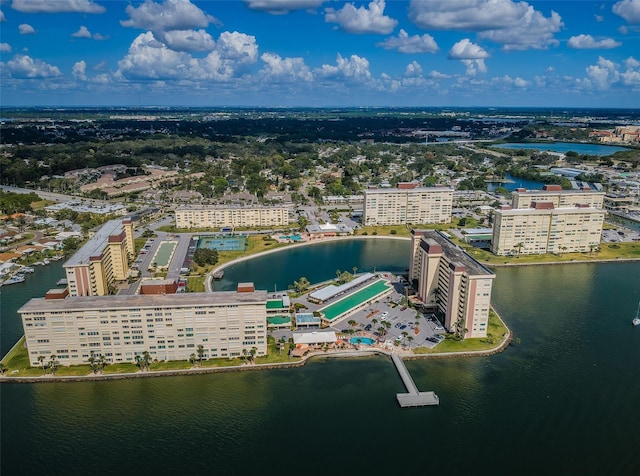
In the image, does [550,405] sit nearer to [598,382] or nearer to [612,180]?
[598,382]

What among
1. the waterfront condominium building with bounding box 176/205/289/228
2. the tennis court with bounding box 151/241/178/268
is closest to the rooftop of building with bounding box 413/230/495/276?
the tennis court with bounding box 151/241/178/268

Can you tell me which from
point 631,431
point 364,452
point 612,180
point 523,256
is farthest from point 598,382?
point 612,180

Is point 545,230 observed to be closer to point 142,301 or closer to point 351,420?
point 351,420

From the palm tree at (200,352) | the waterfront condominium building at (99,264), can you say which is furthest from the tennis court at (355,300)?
the waterfront condominium building at (99,264)

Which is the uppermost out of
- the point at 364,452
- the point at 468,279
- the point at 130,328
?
the point at 468,279

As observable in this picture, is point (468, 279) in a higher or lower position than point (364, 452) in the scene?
higher

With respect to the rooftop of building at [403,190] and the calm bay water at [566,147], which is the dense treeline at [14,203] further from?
the calm bay water at [566,147]

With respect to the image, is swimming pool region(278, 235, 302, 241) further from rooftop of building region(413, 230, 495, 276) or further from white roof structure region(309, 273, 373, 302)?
rooftop of building region(413, 230, 495, 276)
